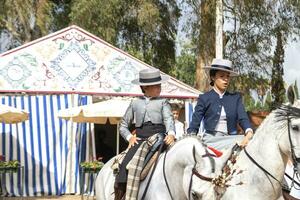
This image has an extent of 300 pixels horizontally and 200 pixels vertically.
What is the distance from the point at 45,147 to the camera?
14789 mm

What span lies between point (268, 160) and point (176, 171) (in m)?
0.78

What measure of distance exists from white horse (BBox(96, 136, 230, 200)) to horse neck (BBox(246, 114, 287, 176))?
0.52m

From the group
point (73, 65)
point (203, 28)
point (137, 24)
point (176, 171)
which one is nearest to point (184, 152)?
point (176, 171)

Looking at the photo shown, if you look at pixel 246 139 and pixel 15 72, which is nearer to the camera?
pixel 246 139

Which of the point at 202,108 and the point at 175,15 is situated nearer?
the point at 202,108

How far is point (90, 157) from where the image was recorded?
→ 15.1 meters

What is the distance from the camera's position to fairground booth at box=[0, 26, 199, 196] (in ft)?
48.0

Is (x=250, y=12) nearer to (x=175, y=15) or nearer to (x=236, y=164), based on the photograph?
(x=175, y=15)

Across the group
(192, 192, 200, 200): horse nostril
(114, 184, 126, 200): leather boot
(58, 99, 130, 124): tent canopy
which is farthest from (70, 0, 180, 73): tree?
(192, 192, 200, 200): horse nostril

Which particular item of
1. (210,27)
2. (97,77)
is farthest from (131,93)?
(210,27)

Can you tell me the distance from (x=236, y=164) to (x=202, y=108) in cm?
82

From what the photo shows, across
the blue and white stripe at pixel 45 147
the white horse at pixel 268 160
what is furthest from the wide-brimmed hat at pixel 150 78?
the blue and white stripe at pixel 45 147

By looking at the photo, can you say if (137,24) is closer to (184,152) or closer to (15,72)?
(15,72)

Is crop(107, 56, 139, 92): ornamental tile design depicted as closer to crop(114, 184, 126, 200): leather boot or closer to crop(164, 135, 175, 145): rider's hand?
crop(114, 184, 126, 200): leather boot
